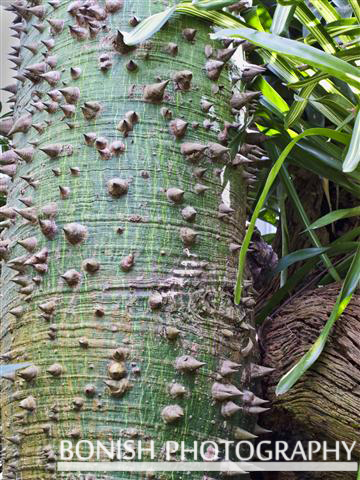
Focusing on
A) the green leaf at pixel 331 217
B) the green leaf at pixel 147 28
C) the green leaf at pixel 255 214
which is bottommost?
the green leaf at pixel 255 214

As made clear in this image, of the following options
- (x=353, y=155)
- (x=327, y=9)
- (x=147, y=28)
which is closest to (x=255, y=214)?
(x=353, y=155)

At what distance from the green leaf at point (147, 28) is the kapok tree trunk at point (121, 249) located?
0.15ft

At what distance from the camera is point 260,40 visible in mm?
783

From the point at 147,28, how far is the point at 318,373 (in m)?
0.48

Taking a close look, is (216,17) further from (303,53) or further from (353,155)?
(353,155)

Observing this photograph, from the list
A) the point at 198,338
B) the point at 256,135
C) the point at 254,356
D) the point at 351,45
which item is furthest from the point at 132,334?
the point at 351,45

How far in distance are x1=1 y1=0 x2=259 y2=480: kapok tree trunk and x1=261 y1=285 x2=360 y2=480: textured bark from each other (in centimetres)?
6

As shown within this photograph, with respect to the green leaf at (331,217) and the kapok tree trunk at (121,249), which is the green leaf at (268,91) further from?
the green leaf at (331,217)

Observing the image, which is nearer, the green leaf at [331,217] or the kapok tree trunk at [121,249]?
the kapok tree trunk at [121,249]

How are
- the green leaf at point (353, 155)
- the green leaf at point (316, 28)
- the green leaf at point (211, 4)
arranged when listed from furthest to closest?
1. the green leaf at point (316, 28)
2. the green leaf at point (211, 4)
3. the green leaf at point (353, 155)

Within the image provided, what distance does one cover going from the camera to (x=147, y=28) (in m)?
0.82

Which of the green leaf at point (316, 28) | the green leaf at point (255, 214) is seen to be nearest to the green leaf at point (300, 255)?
the green leaf at point (255, 214)

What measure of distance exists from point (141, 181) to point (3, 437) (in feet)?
1.20

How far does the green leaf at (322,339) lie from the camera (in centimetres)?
78
